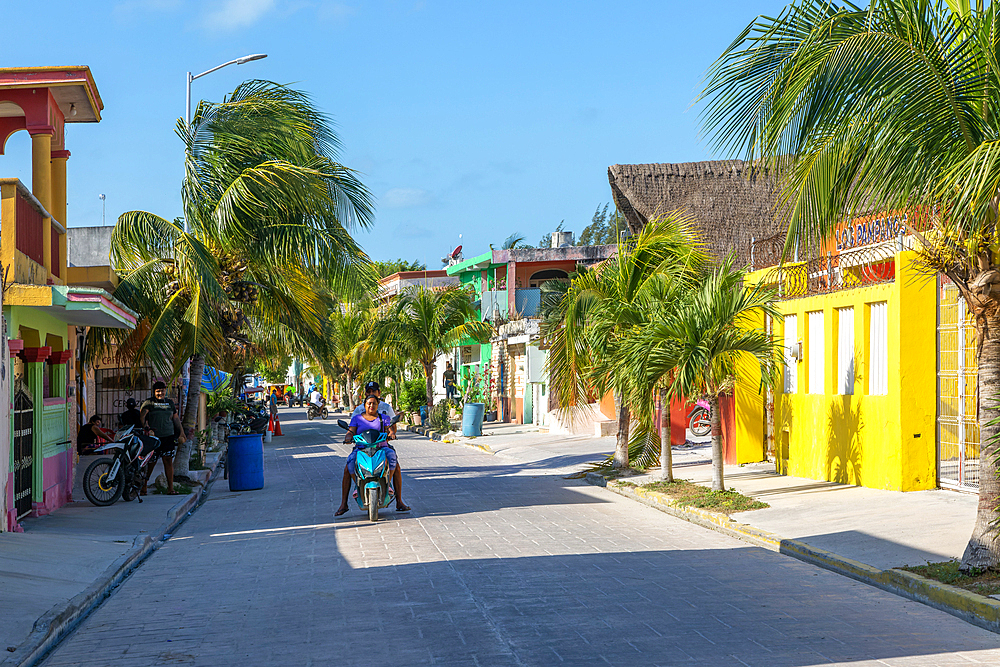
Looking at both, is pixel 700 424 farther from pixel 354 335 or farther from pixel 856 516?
pixel 354 335

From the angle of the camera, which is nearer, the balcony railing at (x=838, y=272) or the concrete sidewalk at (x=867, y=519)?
the concrete sidewalk at (x=867, y=519)

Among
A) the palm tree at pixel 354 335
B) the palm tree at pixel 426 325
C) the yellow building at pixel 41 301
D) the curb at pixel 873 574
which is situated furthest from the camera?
the palm tree at pixel 354 335

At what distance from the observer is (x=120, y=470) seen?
1573cm

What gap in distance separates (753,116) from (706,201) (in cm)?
2111

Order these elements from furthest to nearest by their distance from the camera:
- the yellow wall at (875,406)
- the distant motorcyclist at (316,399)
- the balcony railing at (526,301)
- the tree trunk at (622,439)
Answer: the distant motorcyclist at (316,399), the balcony railing at (526,301), the tree trunk at (622,439), the yellow wall at (875,406)

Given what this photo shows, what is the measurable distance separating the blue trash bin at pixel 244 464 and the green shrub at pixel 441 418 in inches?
726

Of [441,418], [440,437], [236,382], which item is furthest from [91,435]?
[236,382]

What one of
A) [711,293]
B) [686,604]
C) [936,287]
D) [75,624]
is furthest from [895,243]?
[75,624]

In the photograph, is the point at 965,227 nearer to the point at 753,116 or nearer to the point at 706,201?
the point at 753,116

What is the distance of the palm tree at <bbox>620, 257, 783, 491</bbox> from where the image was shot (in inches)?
578

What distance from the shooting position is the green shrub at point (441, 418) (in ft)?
124

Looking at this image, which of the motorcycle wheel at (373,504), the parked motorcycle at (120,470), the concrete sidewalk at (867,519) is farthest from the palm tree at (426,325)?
the motorcycle wheel at (373,504)

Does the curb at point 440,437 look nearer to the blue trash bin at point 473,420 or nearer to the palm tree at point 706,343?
the blue trash bin at point 473,420

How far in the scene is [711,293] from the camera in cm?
1480
